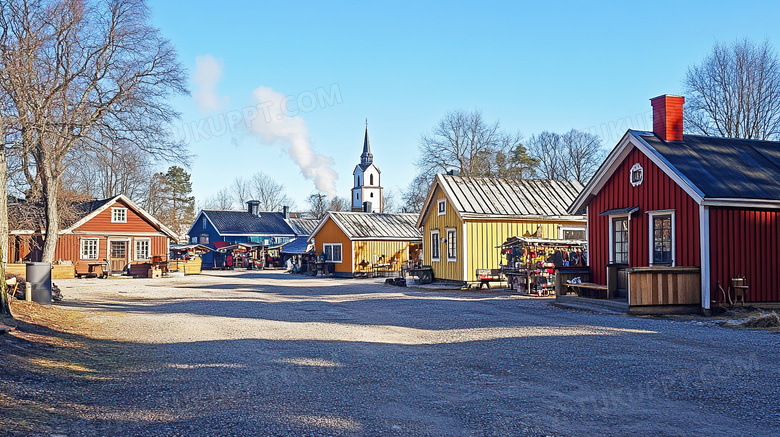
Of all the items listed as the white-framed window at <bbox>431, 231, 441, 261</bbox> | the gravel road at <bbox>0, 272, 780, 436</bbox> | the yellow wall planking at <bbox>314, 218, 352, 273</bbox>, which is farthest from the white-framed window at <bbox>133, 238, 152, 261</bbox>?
the gravel road at <bbox>0, 272, 780, 436</bbox>

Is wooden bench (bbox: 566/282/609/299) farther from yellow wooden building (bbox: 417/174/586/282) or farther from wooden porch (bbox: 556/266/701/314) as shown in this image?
yellow wooden building (bbox: 417/174/586/282)

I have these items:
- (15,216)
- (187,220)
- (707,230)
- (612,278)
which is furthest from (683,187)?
(187,220)

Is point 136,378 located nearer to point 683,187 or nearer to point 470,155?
point 683,187

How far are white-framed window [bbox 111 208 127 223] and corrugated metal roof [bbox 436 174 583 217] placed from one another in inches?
967

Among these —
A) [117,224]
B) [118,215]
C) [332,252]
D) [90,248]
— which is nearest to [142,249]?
[117,224]

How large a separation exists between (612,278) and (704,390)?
10400 mm

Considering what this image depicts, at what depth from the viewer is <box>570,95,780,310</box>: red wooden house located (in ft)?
49.3

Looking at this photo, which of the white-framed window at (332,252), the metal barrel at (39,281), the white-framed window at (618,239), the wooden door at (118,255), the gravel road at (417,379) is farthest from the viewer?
the wooden door at (118,255)

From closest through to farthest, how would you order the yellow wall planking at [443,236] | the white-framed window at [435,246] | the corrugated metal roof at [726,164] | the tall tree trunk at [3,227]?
1. the tall tree trunk at [3,227]
2. the corrugated metal roof at [726,164]
3. the yellow wall planking at [443,236]
4. the white-framed window at [435,246]

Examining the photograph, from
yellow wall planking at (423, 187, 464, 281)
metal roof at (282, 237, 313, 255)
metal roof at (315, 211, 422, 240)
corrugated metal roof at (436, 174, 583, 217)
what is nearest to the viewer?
yellow wall planking at (423, 187, 464, 281)

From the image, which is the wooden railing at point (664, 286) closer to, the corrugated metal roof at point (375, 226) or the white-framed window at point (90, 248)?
the corrugated metal roof at point (375, 226)

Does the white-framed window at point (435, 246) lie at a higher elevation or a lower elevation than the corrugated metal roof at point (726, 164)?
lower

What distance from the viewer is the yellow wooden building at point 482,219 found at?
26.3 m

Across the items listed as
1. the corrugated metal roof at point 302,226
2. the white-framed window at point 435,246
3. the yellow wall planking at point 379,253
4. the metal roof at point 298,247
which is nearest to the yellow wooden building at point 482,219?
the white-framed window at point 435,246
